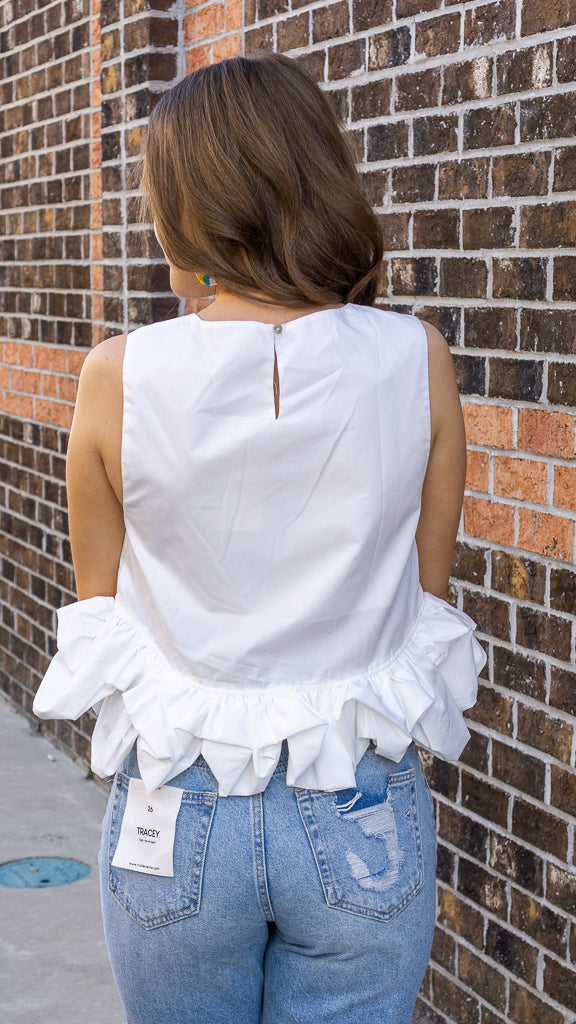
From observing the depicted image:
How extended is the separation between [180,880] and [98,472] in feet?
1.70

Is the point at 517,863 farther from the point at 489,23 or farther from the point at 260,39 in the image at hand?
the point at 260,39

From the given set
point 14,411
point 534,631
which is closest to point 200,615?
point 534,631

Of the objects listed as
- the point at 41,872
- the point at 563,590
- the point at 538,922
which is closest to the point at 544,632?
the point at 563,590

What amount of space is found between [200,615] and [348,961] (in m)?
0.47

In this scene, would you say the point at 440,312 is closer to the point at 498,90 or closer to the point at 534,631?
the point at 498,90

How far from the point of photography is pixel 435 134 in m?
3.10

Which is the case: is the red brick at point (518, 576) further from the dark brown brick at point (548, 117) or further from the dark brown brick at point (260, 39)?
the dark brown brick at point (260, 39)

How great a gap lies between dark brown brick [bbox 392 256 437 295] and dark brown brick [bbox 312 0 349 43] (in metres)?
0.69

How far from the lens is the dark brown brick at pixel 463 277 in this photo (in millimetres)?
2973

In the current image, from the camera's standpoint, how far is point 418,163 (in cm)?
318

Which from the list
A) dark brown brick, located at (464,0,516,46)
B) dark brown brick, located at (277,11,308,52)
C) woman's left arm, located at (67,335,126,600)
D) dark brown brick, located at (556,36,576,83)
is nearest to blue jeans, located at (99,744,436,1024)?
woman's left arm, located at (67,335,126,600)

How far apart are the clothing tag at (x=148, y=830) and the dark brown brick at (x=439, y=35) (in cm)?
206

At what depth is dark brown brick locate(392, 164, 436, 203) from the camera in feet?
10.3

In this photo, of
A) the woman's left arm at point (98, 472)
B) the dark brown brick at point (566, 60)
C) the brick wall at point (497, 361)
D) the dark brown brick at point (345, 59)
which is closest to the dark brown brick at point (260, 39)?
the brick wall at point (497, 361)
